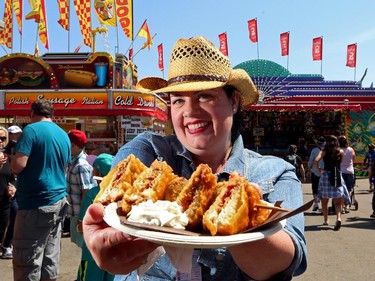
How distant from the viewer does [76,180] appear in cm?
532

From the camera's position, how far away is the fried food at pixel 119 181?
1517 millimetres

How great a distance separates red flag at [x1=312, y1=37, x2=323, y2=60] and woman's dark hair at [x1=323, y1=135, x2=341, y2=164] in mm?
21504

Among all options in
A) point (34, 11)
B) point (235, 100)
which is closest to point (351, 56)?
point (34, 11)

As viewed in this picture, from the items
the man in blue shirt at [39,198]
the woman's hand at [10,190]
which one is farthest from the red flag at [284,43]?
the man in blue shirt at [39,198]

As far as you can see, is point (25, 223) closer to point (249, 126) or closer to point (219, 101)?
point (219, 101)

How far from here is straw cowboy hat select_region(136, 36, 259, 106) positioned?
73.4 inches

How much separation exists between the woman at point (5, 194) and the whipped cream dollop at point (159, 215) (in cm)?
498

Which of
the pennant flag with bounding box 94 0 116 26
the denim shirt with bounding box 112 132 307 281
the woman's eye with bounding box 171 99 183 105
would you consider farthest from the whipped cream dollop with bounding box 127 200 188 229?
the pennant flag with bounding box 94 0 116 26

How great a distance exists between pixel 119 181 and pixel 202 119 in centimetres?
46

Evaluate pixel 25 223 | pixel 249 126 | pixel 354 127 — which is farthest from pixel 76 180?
pixel 354 127

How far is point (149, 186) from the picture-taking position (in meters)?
1.47

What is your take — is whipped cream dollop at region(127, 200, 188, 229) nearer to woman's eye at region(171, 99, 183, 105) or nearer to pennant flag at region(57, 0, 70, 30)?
woman's eye at region(171, 99, 183, 105)

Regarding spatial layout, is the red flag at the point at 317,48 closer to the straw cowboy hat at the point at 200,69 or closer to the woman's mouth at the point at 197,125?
the straw cowboy hat at the point at 200,69

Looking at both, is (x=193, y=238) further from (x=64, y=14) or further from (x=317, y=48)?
(x=317, y=48)
